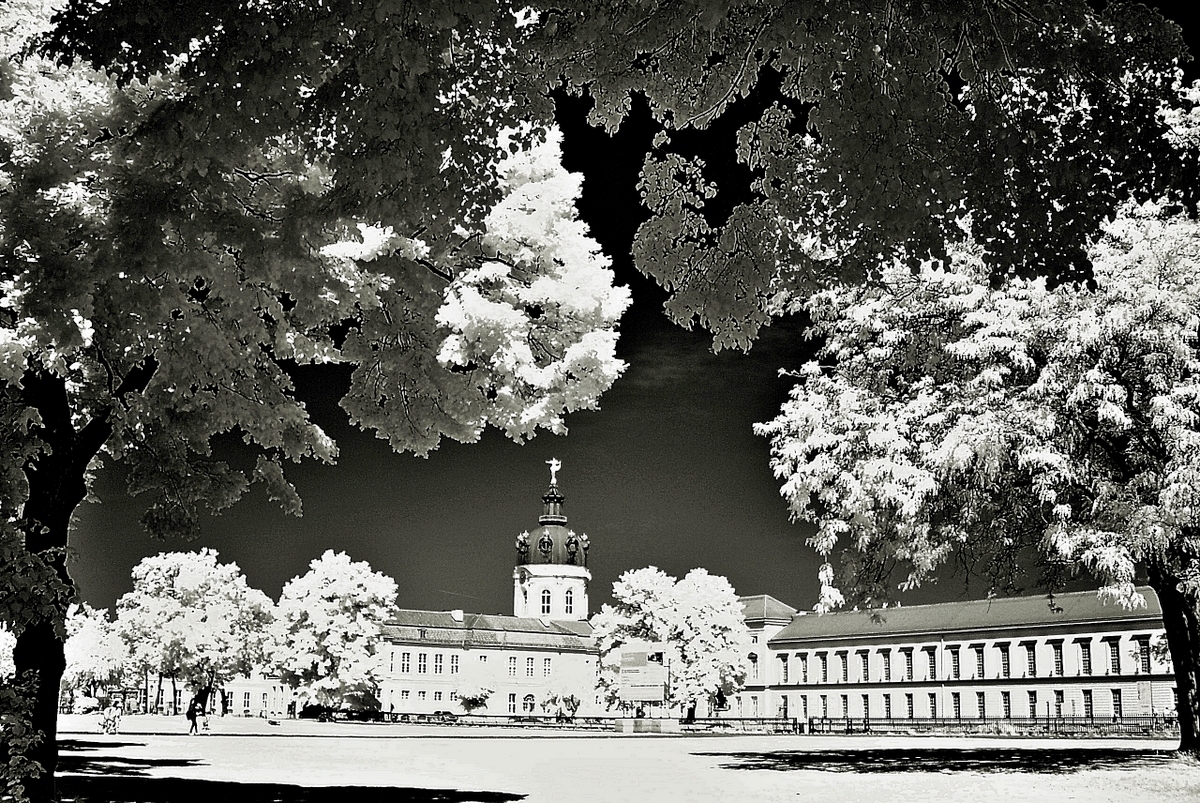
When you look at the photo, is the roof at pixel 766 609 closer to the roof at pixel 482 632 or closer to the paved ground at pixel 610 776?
the roof at pixel 482 632

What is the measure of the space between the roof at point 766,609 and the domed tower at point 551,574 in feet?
117

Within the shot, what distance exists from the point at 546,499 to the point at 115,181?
16527 centimetres

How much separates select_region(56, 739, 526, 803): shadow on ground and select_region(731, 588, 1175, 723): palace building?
58362 mm

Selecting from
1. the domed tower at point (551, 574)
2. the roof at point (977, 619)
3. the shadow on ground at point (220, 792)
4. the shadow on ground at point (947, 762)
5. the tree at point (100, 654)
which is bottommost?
the shadow on ground at point (947, 762)

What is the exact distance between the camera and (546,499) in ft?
570

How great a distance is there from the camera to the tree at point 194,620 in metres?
68.1

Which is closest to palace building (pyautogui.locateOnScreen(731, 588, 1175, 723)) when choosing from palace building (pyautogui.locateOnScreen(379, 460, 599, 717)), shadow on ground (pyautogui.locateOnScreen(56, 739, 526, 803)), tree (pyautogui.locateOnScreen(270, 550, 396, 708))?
palace building (pyautogui.locateOnScreen(379, 460, 599, 717))

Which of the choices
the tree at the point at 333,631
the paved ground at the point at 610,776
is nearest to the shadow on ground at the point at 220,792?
the paved ground at the point at 610,776

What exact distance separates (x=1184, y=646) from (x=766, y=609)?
365 feet

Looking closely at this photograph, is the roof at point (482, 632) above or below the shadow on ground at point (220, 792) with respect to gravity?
above

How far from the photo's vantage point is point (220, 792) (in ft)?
56.3

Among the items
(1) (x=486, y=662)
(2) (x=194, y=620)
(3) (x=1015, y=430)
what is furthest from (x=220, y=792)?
(1) (x=486, y=662)

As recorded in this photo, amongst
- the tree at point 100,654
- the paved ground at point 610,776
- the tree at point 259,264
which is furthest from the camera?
the tree at point 100,654

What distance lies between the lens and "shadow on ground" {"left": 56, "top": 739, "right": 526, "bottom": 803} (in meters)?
15.8
